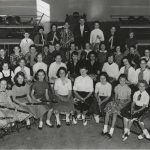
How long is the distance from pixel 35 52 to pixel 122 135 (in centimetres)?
303

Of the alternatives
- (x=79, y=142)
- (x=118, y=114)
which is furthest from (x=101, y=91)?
(x=79, y=142)

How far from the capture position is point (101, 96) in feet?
22.3

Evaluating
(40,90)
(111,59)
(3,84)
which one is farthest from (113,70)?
(3,84)

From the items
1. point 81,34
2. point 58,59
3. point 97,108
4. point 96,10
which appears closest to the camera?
point 97,108

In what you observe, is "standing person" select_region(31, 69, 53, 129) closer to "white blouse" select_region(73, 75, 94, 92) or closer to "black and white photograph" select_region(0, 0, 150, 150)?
"black and white photograph" select_region(0, 0, 150, 150)

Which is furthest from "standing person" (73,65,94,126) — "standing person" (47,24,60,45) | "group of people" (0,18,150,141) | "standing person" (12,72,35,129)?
"standing person" (47,24,60,45)

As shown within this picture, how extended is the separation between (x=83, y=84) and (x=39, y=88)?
86 cm

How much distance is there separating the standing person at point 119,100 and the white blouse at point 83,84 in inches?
21.6

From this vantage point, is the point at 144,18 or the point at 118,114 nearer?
the point at 118,114

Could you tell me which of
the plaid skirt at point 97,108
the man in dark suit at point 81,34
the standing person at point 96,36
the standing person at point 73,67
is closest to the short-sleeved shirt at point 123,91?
the plaid skirt at point 97,108

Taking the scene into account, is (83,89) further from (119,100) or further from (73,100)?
(119,100)

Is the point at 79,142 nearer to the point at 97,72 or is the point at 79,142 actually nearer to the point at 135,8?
the point at 97,72

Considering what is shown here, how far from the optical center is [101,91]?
679 centimetres

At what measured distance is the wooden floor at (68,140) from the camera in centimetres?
595
